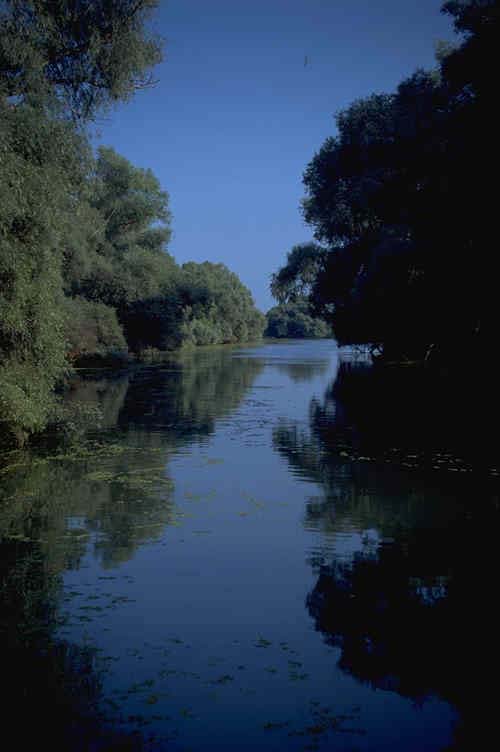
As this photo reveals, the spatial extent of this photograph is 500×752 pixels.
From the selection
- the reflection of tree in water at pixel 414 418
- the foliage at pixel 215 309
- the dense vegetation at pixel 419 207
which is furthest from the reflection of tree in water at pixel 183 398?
the foliage at pixel 215 309

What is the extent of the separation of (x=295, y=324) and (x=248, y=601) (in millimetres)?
182306

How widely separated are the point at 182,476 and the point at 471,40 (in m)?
20.8

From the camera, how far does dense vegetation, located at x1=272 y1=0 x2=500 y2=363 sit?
25797 mm

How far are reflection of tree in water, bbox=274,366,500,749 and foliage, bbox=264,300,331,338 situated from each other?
570 feet

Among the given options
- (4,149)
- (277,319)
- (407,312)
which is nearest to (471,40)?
(407,312)

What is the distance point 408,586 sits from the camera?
9016 millimetres

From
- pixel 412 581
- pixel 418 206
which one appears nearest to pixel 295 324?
pixel 418 206

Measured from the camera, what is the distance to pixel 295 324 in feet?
623

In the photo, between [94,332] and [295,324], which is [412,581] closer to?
[94,332]

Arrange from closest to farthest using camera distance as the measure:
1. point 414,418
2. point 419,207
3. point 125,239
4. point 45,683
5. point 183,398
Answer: point 45,683 < point 414,418 < point 419,207 < point 183,398 < point 125,239

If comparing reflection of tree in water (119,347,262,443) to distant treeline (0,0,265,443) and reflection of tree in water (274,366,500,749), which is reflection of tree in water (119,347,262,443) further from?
reflection of tree in water (274,366,500,749)

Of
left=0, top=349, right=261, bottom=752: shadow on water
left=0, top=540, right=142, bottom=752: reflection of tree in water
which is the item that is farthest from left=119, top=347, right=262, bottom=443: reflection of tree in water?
left=0, top=540, right=142, bottom=752: reflection of tree in water

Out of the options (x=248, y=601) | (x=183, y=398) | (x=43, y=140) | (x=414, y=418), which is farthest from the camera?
(x=183, y=398)

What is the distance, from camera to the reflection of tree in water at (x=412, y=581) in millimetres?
6773
